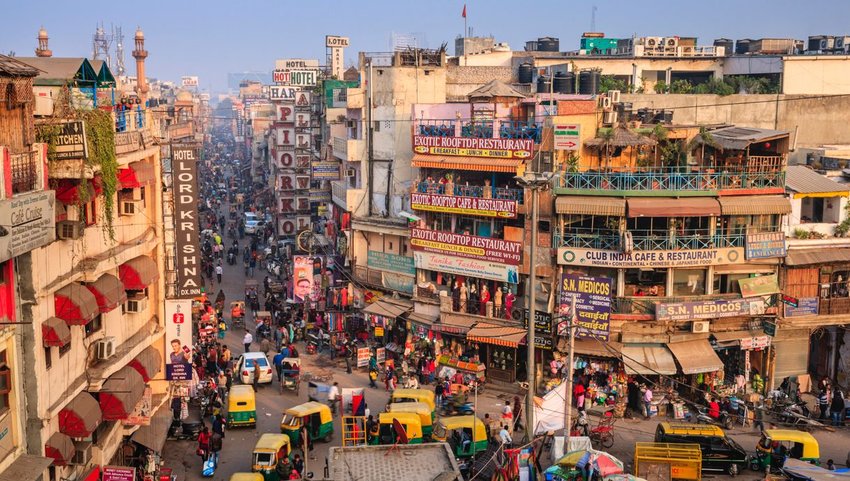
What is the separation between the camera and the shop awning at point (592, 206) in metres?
31.1

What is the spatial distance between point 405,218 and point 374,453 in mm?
22881

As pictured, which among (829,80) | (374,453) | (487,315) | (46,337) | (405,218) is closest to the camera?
(374,453)

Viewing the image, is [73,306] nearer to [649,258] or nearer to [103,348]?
[103,348]

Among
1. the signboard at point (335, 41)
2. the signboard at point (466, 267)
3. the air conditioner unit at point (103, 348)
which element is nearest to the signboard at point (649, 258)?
the signboard at point (466, 267)

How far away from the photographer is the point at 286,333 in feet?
129

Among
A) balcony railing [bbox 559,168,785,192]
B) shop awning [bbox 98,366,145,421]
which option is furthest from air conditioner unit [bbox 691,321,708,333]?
shop awning [bbox 98,366,145,421]

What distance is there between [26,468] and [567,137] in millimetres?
20635

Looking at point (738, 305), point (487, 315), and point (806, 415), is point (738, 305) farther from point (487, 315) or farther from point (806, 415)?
point (487, 315)

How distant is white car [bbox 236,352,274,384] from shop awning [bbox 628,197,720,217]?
13.4m

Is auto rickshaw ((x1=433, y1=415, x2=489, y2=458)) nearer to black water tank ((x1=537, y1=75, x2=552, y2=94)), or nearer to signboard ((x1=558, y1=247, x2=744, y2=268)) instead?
signboard ((x1=558, y1=247, x2=744, y2=268))

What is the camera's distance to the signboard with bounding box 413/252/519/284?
110 feet

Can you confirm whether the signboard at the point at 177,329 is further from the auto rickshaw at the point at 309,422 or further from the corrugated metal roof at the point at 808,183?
the corrugated metal roof at the point at 808,183

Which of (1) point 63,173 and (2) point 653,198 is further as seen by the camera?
(2) point 653,198

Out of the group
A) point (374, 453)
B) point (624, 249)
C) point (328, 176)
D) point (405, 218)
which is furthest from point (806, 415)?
point (328, 176)
